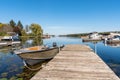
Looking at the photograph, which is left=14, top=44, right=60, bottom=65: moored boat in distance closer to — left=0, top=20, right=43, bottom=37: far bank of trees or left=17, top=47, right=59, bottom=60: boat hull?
left=17, top=47, right=59, bottom=60: boat hull

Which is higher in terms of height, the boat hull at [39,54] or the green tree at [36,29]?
the green tree at [36,29]

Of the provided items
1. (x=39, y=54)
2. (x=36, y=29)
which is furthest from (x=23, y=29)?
(x=39, y=54)

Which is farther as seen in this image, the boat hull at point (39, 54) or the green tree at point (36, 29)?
the green tree at point (36, 29)

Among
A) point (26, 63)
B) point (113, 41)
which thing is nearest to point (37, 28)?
point (113, 41)

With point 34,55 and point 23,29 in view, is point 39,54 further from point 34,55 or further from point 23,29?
point 23,29

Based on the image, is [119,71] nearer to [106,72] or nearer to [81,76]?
[106,72]

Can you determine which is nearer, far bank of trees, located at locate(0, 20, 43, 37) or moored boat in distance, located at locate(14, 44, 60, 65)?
moored boat in distance, located at locate(14, 44, 60, 65)

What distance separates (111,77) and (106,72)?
705mm

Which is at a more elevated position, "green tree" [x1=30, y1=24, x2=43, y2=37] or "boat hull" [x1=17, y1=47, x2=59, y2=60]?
"green tree" [x1=30, y1=24, x2=43, y2=37]

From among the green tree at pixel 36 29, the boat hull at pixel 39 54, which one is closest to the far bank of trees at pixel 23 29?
the green tree at pixel 36 29

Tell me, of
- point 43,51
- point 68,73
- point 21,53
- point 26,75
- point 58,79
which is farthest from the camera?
point 43,51

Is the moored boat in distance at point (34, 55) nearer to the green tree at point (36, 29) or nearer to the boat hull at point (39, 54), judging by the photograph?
the boat hull at point (39, 54)

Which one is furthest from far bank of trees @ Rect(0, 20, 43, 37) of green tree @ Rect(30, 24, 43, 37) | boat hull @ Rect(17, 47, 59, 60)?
boat hull @ Rect(17, 47, 59, 60)

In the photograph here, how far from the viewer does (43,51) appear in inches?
601
